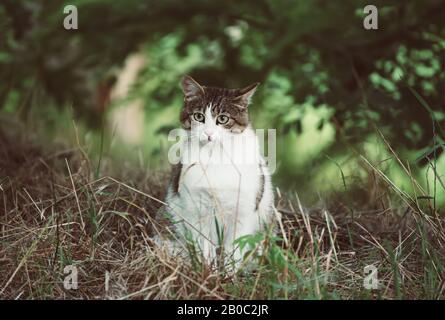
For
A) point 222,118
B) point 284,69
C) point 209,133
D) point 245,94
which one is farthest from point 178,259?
point 284,69

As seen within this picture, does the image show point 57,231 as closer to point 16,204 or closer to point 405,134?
point 16,204

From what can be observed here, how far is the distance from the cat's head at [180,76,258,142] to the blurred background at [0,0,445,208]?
492 mm

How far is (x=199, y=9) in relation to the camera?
3.74m

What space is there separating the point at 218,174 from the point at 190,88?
18.5 inches

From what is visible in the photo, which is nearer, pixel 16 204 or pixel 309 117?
pixel 16 204

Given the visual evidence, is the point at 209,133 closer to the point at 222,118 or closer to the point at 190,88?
the point at 222,118

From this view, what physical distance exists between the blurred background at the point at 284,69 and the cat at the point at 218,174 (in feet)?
1.68

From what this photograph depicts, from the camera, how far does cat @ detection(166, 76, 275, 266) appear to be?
2514 millimetres

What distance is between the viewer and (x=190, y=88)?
2.79m

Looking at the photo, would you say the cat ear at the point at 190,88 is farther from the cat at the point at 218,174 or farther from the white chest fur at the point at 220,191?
the white chest fur at the point at 220,191

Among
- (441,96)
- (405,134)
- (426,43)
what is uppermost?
(426,43)

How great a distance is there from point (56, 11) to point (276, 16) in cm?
128
